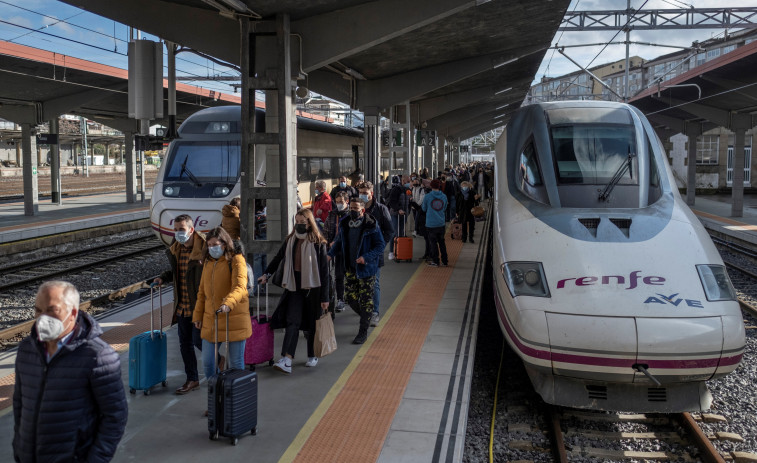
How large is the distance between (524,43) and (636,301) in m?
14.1

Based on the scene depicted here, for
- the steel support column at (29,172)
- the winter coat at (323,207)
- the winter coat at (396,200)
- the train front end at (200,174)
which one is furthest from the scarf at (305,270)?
the steel support column at (29,172)

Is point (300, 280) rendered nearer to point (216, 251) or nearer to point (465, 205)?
point (216, 251)

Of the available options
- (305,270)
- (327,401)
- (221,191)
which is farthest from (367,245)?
(221,191)

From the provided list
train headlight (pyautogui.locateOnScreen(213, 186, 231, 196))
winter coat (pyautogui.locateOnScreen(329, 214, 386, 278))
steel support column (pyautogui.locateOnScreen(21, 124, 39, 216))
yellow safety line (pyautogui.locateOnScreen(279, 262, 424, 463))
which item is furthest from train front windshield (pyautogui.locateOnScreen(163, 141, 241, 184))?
steel support column (pyautogui.locateOnScreen(21, 124, 39, 216))

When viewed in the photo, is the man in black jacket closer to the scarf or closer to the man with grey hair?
the scarf

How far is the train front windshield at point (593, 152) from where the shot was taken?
7.21 m

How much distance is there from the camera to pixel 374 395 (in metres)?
6.33

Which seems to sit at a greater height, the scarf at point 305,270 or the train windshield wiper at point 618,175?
the train windshield wiper at point 618,175

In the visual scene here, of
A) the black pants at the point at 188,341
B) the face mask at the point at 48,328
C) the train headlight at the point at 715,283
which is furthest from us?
the black pants at the point at 188,341

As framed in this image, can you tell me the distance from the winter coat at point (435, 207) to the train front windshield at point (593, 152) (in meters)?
4.92

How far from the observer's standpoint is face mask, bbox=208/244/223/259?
5668mm

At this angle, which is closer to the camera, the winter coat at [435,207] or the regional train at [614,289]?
the regional train at [614,289]

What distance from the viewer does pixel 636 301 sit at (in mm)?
5645

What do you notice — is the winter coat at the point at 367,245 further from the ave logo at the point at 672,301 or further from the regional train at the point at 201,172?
the regional train at the point at 201,172
